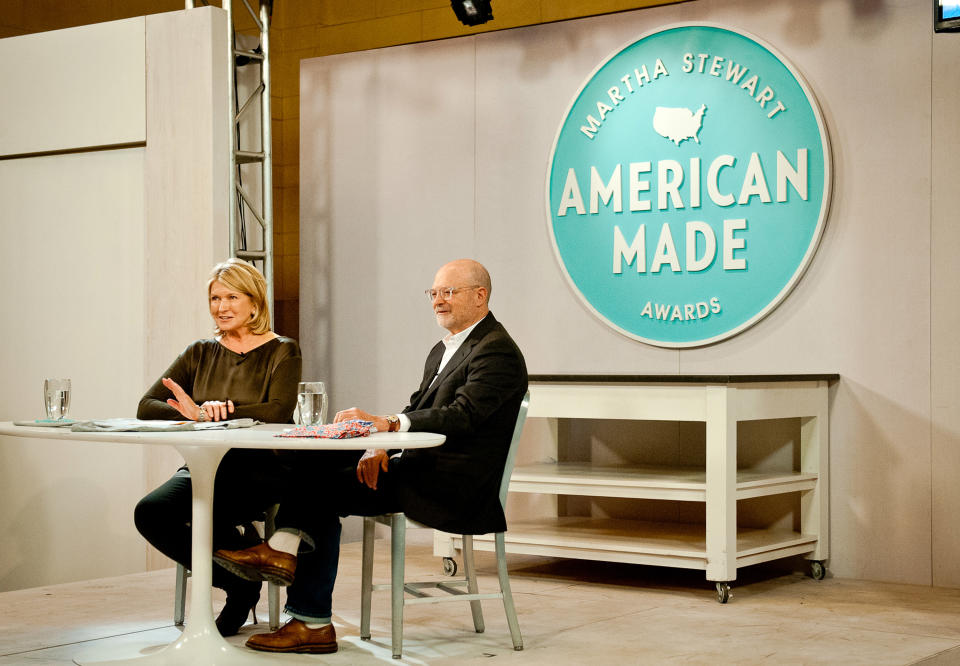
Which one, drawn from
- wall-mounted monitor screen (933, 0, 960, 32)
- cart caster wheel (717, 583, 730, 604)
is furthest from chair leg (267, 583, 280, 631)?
wall-mounted monitor screen (933, 0, 960, 32)

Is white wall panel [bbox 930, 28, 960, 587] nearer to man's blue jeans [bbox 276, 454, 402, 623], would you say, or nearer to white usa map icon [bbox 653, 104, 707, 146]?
white usa map icon [bbox 653, 104, 707, 146]

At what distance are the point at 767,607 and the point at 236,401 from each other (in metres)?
2.10

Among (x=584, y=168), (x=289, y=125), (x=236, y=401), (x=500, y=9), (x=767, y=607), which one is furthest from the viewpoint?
(x=289, y=125)

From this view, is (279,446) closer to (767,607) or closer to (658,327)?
(767,607)

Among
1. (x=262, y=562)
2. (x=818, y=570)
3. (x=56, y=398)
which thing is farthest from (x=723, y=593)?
(x=56, y=398)

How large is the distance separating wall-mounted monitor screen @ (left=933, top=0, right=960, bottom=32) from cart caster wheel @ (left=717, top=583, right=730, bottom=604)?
89.9 inches

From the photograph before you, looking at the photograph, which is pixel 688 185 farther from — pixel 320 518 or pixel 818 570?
pixel 320 518

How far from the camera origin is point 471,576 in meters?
3.77

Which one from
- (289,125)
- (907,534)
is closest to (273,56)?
(289,125)

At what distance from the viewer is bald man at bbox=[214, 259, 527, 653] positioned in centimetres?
339

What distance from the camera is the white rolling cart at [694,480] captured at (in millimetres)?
4441

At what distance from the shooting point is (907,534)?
16.0 feet

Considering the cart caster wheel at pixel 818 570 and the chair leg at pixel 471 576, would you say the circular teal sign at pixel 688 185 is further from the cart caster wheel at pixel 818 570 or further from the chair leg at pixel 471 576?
the chair leg at pixel 471 576

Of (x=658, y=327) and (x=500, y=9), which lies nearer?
(x=658, y=327)
